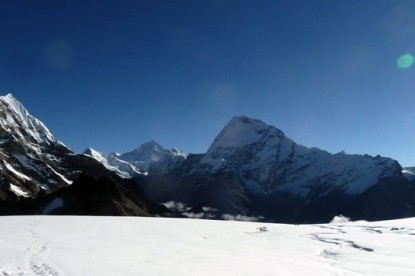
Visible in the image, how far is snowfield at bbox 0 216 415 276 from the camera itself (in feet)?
70.2

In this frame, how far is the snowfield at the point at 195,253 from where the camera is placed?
70.2 feet

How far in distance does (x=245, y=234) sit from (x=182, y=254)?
625 inches

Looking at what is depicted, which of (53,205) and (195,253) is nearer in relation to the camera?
(195,253)

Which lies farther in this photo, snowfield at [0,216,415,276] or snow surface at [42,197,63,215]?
snow surface at [42,197,63,215]

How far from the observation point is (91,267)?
68.2 feet

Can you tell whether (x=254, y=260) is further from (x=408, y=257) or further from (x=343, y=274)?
(x=408, y=257)

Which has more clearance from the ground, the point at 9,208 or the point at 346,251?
the point at 9,208

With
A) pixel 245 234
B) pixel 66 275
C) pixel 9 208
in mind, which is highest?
pixel 9 208

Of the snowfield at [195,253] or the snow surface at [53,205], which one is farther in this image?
the snow surface at [53,205]

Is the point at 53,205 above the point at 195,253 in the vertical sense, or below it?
above

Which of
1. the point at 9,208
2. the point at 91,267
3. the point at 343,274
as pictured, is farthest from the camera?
the point at 9,208

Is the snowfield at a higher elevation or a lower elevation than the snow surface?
lower

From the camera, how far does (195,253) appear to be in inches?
1100

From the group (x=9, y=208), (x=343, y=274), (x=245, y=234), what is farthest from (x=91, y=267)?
(x=9, y=208)
